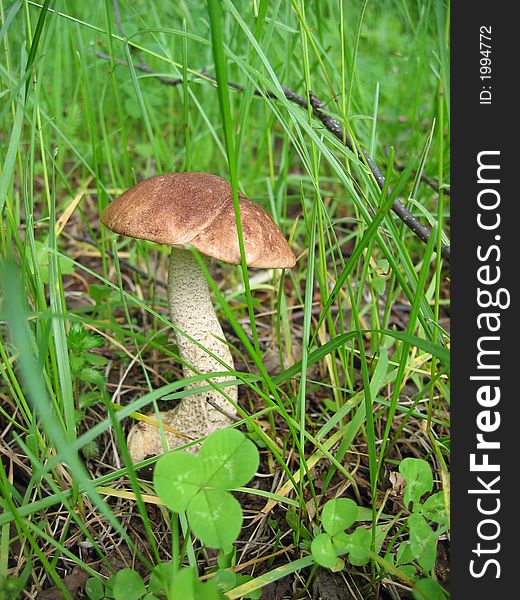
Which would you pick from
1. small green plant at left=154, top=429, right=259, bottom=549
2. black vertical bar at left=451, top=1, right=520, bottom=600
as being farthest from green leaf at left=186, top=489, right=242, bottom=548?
black vertical bar at left=451, top=1, right=520, bottom=600

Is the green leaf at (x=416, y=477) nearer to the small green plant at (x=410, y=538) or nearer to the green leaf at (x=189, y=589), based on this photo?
the small green plant at (x=410, y=538)

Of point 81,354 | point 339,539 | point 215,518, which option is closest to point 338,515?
point 339,539

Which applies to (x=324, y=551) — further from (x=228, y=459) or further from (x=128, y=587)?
(x=128, y=587)

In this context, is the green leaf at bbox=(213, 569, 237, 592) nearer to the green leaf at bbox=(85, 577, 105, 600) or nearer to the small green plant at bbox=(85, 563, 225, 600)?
the small green plant at bbox=(85, 563, 225, 600)

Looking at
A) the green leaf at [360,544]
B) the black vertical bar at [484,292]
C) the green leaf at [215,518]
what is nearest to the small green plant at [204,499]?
the green leaf at [215,518]

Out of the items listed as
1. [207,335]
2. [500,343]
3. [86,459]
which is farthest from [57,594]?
[500,343]

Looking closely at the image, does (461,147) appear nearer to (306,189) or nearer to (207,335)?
(207,335)
